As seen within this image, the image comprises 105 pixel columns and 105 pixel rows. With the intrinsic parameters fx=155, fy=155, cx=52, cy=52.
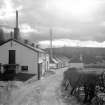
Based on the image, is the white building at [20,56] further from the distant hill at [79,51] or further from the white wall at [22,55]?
the distant hill at [79,51]

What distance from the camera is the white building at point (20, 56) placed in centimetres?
3033

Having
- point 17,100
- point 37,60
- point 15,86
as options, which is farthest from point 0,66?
point 17,100

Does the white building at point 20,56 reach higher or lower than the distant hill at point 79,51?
lower

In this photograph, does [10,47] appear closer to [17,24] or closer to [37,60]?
[37,60]

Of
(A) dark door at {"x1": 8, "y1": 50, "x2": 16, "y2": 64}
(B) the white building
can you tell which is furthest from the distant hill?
(A) dark door at {"x1": 8, "y1": 50, "x2": 16, "y2": 64}

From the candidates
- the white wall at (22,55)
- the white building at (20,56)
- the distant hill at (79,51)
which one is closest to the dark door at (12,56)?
the white building at (20,56)

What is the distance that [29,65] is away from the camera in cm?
3061

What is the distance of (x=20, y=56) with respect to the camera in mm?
30844

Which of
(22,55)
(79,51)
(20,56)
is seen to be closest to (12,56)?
(20,56)

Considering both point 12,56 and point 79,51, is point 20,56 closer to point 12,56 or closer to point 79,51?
point 12,56

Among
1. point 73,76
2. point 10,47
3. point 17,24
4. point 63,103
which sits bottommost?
point 63,103

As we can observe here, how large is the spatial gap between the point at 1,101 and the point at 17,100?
147 centimetres

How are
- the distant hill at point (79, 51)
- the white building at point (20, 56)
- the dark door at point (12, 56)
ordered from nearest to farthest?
the white building at point (20, 56)
the dark door at point (12, 56)
the distant hill at point (79, 51)

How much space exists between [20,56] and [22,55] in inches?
18.8
